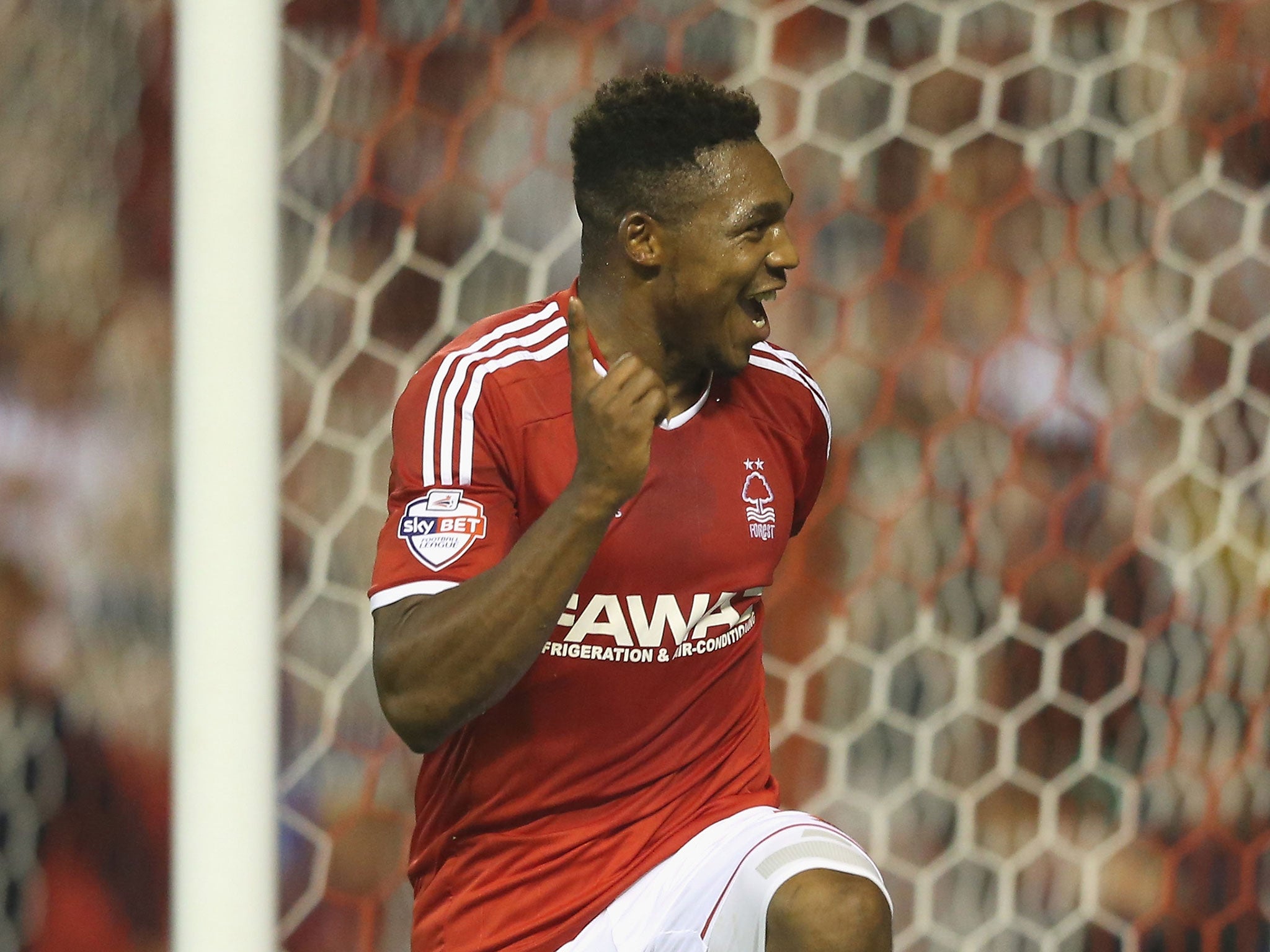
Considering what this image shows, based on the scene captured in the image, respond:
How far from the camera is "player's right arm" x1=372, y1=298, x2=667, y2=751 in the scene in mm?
1007

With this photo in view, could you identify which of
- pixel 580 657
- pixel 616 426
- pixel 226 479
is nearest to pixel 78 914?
pixel 226 479

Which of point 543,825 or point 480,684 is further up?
point 480,684

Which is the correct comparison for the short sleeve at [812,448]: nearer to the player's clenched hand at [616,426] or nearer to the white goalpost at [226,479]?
the player's clenched hand at [616,426]

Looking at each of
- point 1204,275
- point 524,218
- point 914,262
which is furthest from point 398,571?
point 1204,275

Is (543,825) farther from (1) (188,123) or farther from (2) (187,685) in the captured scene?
(1) (188,123)

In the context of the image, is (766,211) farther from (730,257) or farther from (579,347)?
(579,347)

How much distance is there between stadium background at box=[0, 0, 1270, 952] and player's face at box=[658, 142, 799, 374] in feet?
2.25

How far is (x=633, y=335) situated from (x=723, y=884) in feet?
1.38

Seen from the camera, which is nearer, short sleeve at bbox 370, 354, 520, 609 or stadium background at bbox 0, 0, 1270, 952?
short sleeve at bbox 370, 354, 520, 609

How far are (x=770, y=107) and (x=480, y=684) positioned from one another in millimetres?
1067

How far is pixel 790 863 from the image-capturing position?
3.46 feet

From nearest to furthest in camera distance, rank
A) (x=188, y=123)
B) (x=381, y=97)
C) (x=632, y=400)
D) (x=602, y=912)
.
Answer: (x=632, y=400) < (x=602, y=912) < (x=188, y=123) < (x=381, y=97)

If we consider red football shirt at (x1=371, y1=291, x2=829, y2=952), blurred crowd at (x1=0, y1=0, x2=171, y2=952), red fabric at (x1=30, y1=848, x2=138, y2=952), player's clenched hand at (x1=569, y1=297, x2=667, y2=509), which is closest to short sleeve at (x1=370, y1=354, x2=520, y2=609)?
red football shirt at (x1=371, y1=291, x2=829, y2=952)

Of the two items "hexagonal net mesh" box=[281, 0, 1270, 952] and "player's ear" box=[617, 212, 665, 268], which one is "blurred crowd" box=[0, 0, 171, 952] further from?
"player's ear" box=[617, 212, 665, 268]
